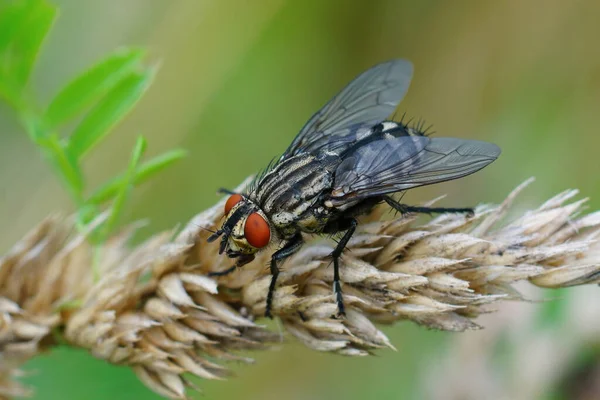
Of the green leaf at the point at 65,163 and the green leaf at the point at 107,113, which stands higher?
the green leaf at the point at 107,113

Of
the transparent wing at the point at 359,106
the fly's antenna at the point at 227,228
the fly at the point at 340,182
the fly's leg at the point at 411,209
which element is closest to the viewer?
the fly's antenna at the point at 227,228

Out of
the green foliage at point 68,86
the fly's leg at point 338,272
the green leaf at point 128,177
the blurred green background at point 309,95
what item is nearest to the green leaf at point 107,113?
the green foliage at point 68,86

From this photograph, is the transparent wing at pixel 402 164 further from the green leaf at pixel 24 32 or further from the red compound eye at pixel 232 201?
the green leaf at pixel 24 32

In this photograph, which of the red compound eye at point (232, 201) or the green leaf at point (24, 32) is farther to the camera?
the red compound eye at point (232, 201)

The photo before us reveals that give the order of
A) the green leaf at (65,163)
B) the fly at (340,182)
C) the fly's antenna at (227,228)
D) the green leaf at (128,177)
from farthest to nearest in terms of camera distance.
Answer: the fly at (340,182), the fly's antenna at (227,228), the green leaf at (65,163), the green leaf at (128,177)

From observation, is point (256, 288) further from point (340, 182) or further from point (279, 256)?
point (340, 182)

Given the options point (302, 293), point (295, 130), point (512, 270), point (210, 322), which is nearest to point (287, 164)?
point (302, 293)

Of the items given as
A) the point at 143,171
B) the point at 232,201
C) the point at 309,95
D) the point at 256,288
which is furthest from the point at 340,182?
the point at 309,95
